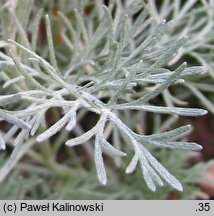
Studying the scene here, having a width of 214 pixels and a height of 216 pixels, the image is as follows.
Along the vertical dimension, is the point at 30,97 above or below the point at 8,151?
below

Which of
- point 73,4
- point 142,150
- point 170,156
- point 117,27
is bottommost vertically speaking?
point 142,150

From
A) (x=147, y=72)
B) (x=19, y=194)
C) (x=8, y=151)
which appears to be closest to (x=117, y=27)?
(x=147, y=72)

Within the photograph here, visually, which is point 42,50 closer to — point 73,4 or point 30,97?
point 73,4

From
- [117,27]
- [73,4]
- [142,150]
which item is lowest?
[142,150]

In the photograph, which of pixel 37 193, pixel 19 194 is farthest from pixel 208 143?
pixel 19 194

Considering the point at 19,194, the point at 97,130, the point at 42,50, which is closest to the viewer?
the point at 97,130

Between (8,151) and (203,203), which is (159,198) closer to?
(203,203)

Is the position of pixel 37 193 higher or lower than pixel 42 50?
lower

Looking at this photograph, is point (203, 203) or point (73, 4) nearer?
point (203, 203)

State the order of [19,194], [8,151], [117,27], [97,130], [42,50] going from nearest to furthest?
[97,130] → [117,27] → [19,194] → [42,50] → [8,151]
